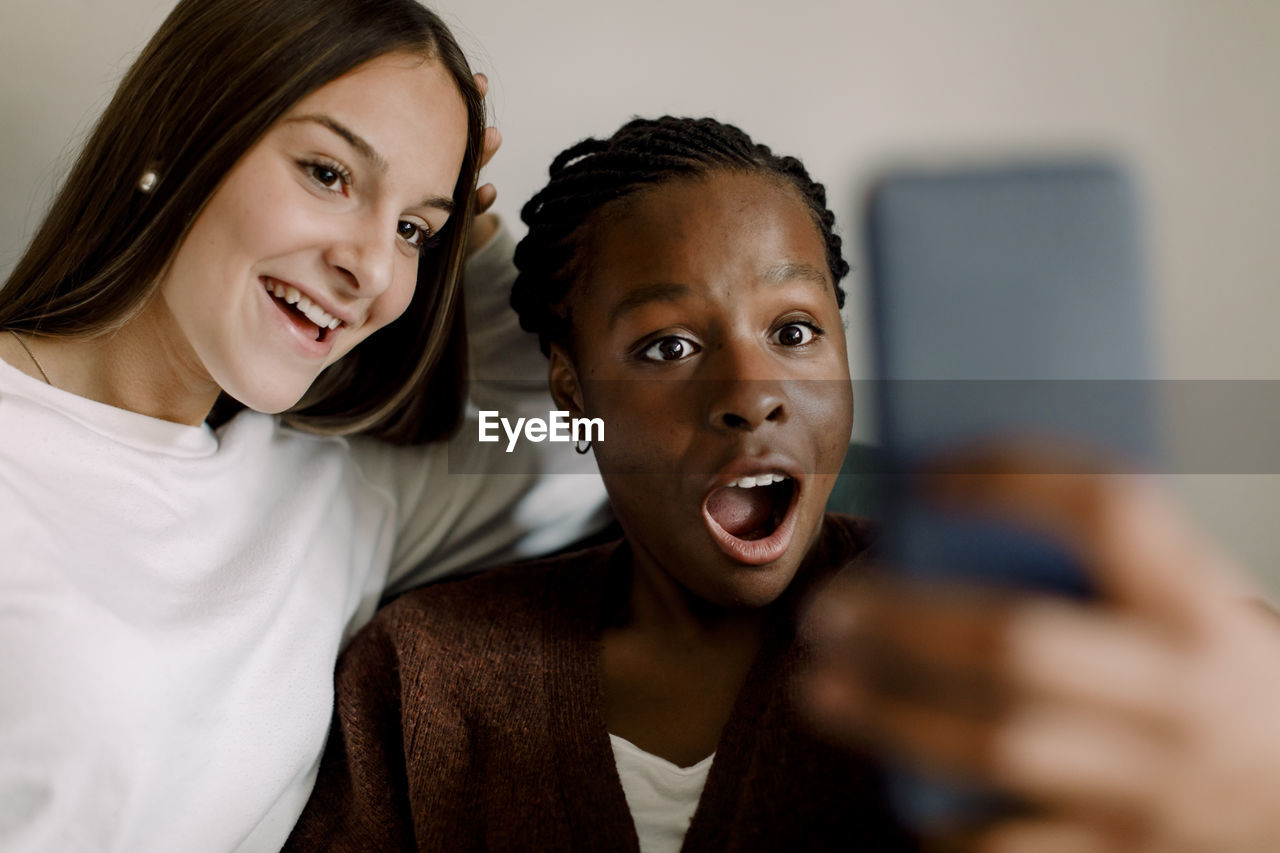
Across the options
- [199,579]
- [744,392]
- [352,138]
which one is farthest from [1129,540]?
[199,579]

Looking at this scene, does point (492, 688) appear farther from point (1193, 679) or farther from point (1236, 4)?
point (1236, 4)

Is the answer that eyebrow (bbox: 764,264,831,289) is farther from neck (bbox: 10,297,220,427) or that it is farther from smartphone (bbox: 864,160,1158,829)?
neck (bbox: 10,297,220,427)

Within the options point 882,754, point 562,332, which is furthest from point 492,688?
point 882,754

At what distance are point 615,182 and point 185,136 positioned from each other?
33cm

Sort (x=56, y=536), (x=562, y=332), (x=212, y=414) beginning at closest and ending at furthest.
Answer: (x=56, y=536)
(x=562, y=332)
(x=212, y=414)

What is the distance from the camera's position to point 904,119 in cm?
73

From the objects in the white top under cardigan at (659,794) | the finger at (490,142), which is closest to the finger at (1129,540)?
the white top under cardigan at (659,794)

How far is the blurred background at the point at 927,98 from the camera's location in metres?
0.48

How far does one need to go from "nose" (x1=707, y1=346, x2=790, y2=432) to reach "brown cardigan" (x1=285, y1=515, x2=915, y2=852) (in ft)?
0.41

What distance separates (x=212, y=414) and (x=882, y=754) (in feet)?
2.38

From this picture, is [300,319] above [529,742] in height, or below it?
above

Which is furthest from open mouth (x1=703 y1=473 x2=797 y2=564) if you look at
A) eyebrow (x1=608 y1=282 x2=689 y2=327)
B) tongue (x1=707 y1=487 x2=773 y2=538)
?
eyebrow (x1=608 y1=282 x2=689 y2=327)

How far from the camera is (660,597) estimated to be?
2.44 ft

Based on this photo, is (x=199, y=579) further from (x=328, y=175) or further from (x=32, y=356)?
(x=328, y=175)
